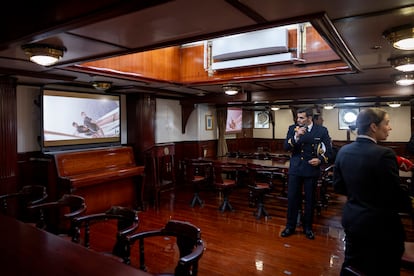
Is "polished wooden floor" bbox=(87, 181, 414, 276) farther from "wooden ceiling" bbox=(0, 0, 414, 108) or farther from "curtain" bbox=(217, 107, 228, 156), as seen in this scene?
"curtain" bbox=(217, 107, 228, 156)

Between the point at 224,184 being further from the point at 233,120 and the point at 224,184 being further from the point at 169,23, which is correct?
the point at 233,120

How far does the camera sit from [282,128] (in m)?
11.4

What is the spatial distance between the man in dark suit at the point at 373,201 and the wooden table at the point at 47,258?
133 cm

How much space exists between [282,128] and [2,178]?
928 cm

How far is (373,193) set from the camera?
183 cm

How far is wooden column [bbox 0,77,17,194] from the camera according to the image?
3.81 metres

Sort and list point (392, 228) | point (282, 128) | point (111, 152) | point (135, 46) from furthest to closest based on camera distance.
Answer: point (282, 128)
point (111, 152)
point (135, 46)
point (392, 228)

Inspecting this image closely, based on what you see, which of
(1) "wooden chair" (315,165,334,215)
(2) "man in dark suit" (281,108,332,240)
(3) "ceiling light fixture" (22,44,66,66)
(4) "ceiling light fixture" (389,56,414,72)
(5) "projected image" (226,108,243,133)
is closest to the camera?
(3) "ceiling light fixture" (22,44,66,66)

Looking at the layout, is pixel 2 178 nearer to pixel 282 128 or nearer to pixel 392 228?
pixel 392 228

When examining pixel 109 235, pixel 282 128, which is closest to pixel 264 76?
pixel 109 235

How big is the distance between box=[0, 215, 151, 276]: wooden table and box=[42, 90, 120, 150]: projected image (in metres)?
2.69

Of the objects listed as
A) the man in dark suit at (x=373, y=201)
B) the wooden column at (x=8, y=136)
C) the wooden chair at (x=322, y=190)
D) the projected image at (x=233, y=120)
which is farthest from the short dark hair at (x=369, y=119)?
the projected image at (x=233, y=120)

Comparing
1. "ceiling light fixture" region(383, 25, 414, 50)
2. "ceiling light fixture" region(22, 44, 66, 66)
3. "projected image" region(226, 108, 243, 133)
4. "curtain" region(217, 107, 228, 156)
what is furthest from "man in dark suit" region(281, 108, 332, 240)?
"projected image" region(226, 108, 243, 133)

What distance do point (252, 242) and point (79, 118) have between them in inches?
126
